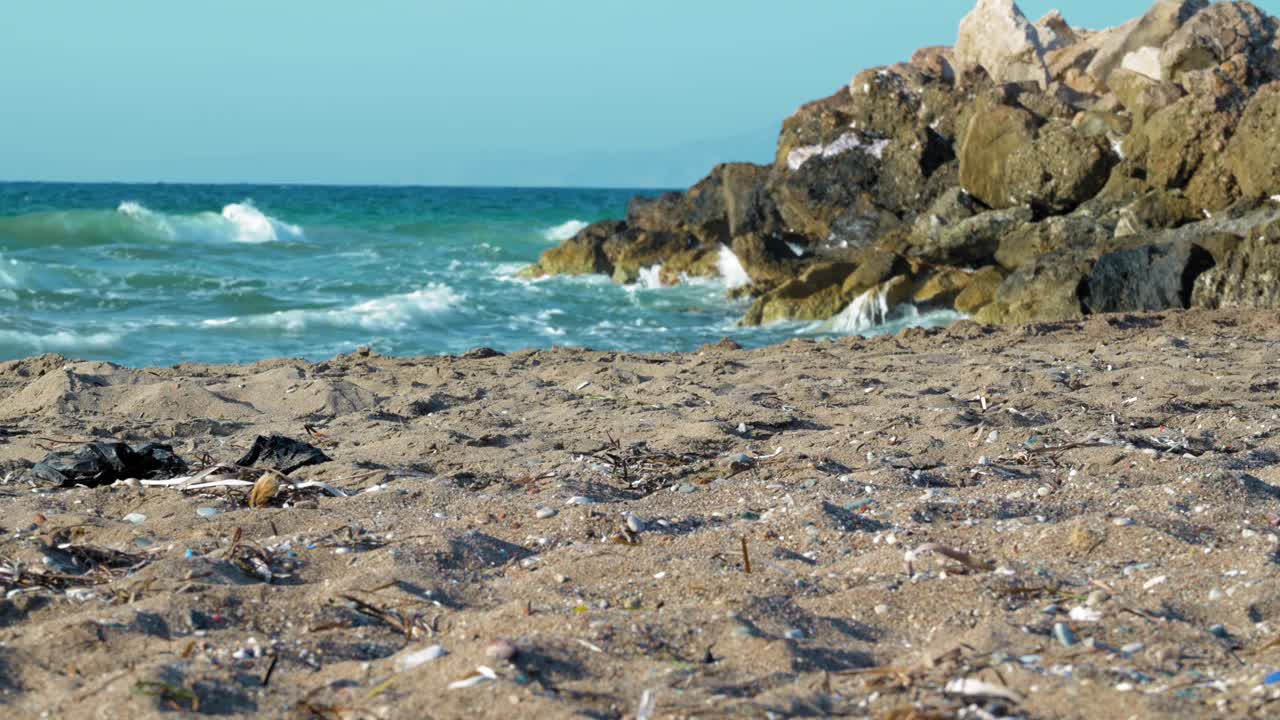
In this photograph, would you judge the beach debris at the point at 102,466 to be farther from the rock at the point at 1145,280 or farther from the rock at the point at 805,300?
the rock at the point at 805,300

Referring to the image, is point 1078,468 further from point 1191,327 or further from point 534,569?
point 1191,327

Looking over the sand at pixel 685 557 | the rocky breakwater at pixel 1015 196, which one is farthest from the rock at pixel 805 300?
the sand at pixel 685 557

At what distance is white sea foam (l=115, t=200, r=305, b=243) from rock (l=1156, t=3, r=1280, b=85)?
911 inches

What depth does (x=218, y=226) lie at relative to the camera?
110 feet

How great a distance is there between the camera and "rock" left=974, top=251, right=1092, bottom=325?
1116 centimetres

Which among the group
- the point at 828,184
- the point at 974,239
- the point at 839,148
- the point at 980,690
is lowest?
the point at 980,690

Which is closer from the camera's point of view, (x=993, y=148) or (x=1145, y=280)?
(x=1145, y=280)

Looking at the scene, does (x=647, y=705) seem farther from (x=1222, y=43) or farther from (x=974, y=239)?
(x=1222, y=43)

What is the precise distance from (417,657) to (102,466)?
2.49 metres

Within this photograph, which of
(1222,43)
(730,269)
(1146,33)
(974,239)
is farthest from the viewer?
(1146,33)

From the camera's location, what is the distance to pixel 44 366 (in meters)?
7.89

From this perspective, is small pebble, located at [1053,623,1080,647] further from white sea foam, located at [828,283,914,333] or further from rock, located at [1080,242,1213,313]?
white sea foam, located at [828,283,914,333]

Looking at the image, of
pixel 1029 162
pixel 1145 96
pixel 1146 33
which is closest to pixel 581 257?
pixel 1029 162

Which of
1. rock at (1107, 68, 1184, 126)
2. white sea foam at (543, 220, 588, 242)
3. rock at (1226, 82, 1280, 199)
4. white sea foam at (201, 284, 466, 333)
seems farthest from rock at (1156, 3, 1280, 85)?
white sea foam at (543, 220, 588, 242)
